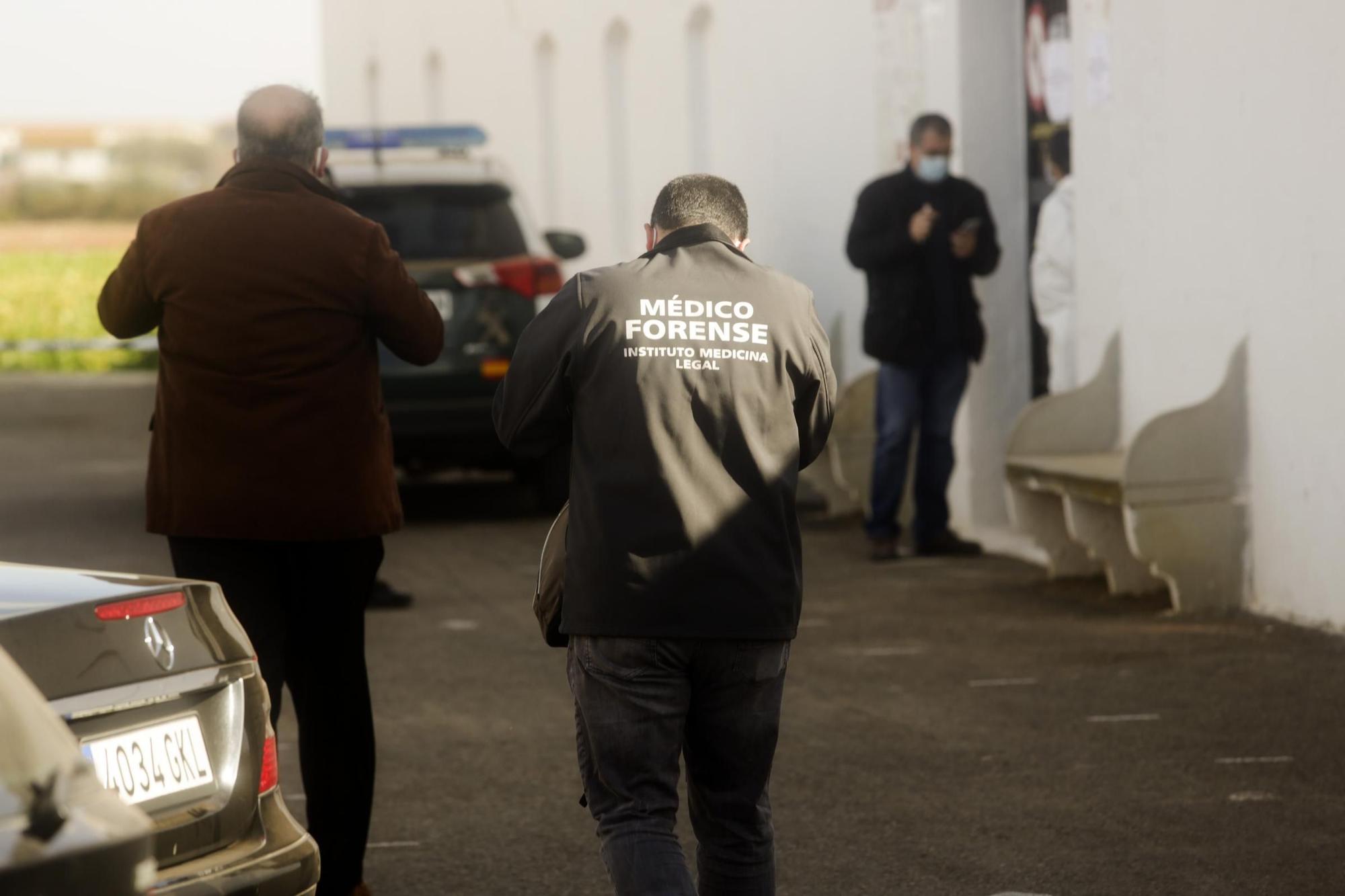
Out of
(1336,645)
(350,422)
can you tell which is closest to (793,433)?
(350,422)

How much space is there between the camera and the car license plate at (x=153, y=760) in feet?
12.4

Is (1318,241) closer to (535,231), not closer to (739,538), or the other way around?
(739,538)

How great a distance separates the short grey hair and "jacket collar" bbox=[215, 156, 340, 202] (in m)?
0.03

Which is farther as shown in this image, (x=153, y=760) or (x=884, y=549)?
(x=884, y=549)

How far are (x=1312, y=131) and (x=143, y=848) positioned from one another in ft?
22.2

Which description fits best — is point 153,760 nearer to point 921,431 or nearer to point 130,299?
point 130,299

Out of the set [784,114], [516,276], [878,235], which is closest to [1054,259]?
[878,235]

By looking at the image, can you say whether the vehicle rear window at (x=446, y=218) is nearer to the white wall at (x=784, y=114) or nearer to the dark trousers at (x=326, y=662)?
the white wall at (x=784, y=114)

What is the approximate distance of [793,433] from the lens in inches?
165

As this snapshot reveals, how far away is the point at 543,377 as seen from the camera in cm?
413

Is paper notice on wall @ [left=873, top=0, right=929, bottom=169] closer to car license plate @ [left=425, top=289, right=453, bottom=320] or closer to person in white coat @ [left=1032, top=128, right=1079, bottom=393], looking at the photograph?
person in white coat @ [left=1032, top=128, right=1079, bottom=393]

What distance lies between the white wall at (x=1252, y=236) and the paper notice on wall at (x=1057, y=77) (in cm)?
93

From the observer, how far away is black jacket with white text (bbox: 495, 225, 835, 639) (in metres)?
4.06

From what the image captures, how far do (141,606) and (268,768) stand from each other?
1.52ft
